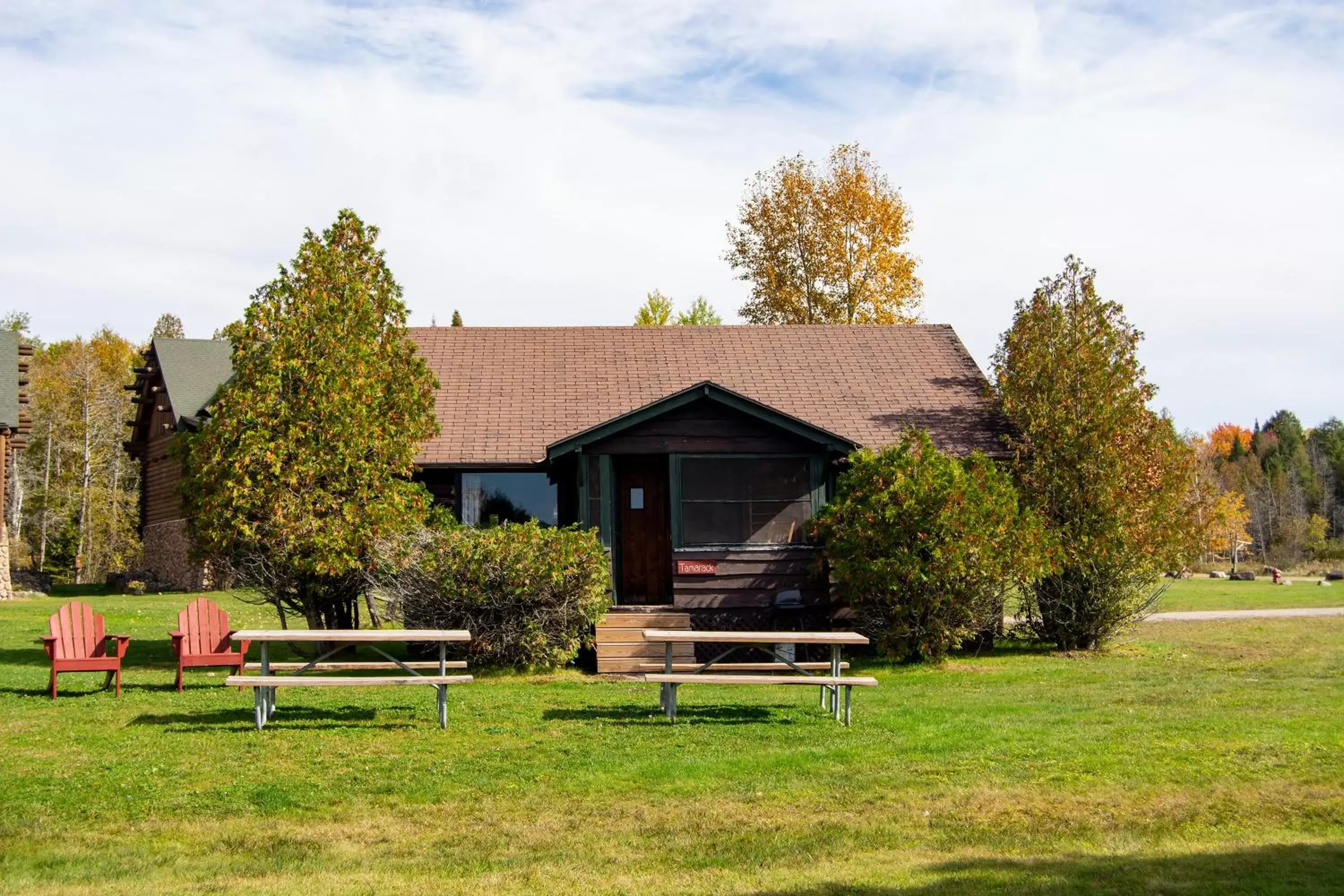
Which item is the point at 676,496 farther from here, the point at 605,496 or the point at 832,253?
the point at 832,253

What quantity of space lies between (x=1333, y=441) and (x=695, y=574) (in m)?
86.9

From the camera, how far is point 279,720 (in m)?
12.0

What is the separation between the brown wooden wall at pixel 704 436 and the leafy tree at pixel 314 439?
2896 millimetres

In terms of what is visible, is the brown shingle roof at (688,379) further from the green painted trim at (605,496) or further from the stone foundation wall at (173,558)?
the stone foundation wall at (173,558)

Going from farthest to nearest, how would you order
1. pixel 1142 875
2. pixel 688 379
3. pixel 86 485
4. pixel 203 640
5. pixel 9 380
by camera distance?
pixel 86 485, pixel 9 380, pixel 688 379, pixel 203 640, pixel 1142 875

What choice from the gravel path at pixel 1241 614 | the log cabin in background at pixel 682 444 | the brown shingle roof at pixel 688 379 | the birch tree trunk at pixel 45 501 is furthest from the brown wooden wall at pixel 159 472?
the gravel path at pixel 1241 614

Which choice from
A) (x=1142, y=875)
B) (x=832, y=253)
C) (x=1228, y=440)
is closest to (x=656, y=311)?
(x=832, y=253)

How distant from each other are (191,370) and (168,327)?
2845cm

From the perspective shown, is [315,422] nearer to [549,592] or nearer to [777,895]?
[549,592]

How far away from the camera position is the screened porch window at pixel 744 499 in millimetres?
18031

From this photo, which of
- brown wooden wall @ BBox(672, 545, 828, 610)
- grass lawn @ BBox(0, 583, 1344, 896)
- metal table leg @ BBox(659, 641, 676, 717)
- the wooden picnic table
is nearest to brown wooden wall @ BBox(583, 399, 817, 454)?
brown wooden wall @ BBox(672, 545, 828, 610)

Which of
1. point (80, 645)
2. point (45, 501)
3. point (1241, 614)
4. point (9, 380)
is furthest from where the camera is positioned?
point (45, 501)

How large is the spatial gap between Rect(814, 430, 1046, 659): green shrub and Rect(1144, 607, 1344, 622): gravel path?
976 centimetres

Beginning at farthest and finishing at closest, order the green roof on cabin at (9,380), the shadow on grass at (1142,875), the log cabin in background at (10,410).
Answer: the green roof on cabin at (9,380)
the log cabin in background at (10,410)
the shadow on grass at (1142,875)
